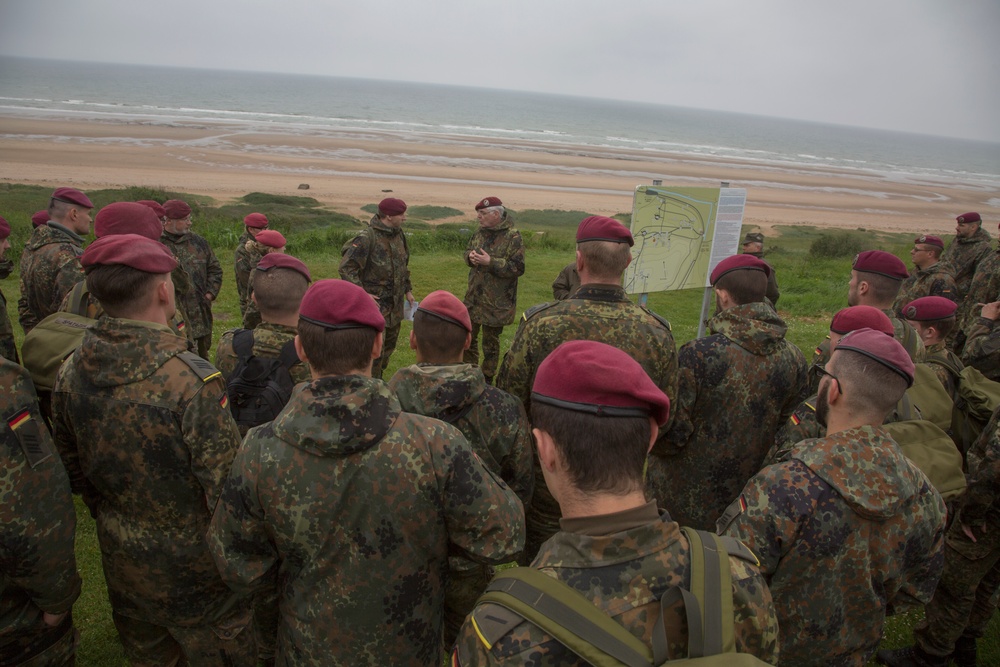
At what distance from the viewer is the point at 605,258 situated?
3.74 meters

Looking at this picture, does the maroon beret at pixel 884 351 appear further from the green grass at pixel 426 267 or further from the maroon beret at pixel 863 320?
the green grass at pixel 426 267

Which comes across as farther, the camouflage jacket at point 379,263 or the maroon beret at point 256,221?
the maroon beret at point 256,221

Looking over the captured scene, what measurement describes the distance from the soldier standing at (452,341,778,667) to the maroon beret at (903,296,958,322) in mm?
3450

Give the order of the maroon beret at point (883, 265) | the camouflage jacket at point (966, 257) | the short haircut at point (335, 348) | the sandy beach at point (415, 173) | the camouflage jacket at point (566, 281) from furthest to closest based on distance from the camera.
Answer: the sandy beach at point (415, 173)
the camouflage jacket at point (966, 257)
the camouflage jacket at point (566, 281)
the maroon beret at point (883, 265)
the short haircut at point (335, 348)

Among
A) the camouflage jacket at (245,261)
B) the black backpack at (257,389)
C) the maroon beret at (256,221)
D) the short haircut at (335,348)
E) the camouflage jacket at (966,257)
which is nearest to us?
the short haircut at (335,348)

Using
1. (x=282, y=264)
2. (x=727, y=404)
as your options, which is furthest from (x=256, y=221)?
(x=727, y=404)

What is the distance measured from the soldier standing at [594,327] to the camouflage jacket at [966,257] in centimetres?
800

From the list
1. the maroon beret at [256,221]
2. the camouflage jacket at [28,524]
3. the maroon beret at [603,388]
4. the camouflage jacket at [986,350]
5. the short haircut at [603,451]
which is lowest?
the camouflage jacket at [28,524]

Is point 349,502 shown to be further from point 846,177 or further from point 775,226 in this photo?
point 846,177

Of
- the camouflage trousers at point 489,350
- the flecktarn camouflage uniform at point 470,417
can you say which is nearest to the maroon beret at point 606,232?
the flecktarn camouflage uniform at point 470,417

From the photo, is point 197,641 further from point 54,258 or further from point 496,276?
point 496,276

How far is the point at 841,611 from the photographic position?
2404 mm

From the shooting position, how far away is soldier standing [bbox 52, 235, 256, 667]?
104 inches

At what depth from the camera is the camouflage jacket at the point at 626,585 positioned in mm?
1443
